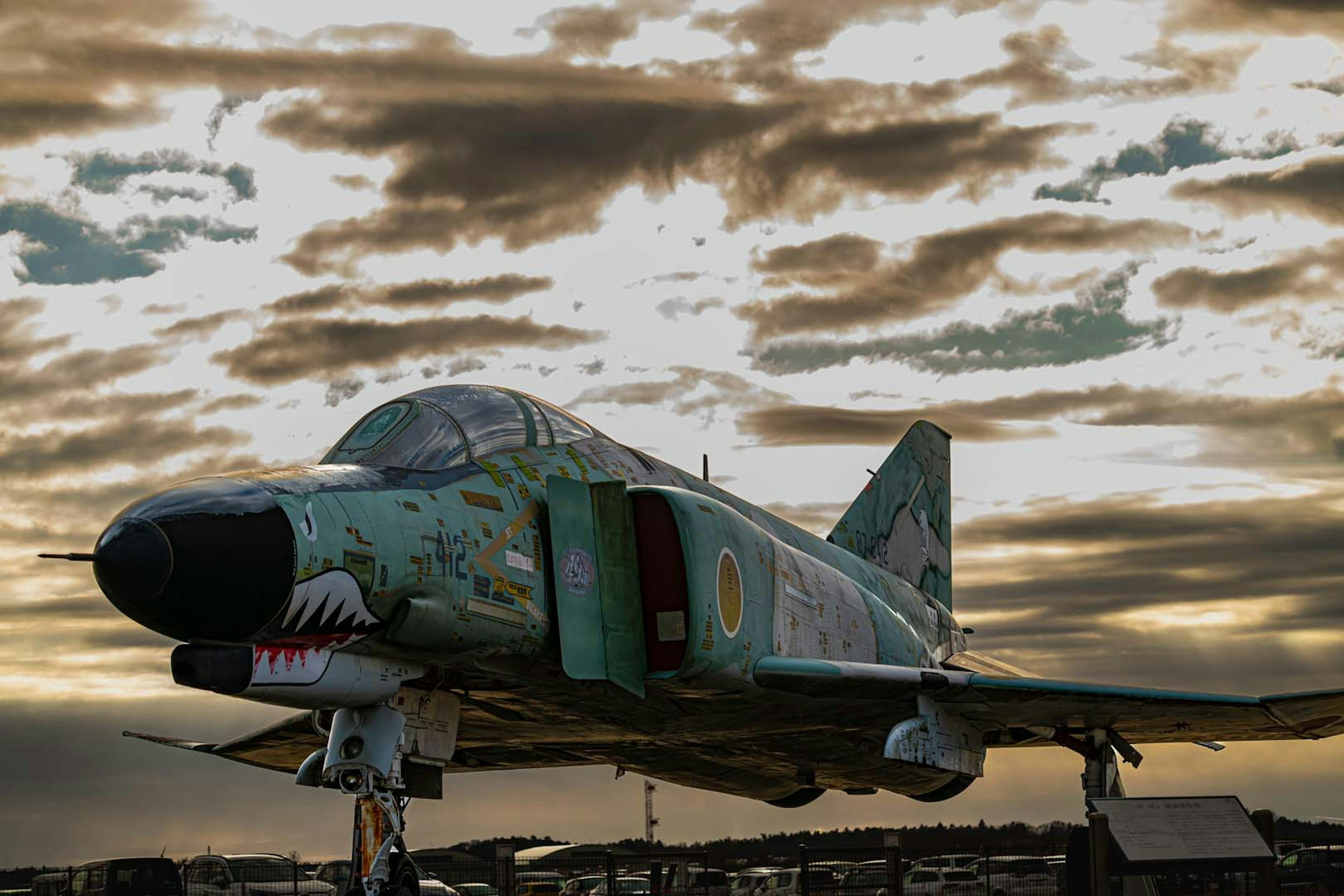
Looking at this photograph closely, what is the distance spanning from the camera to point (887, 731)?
15141mm

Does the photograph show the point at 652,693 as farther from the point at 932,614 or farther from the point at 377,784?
the point at 932,614

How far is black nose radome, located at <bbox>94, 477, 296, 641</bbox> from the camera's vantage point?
8.63 m

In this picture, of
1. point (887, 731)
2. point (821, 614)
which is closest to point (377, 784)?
point (821, 614)

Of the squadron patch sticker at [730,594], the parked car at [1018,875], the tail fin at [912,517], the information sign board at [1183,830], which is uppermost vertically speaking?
the tail fin at [912,517]

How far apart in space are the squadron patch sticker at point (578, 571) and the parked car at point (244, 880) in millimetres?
17380

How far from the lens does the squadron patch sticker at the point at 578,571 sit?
36.8 feet

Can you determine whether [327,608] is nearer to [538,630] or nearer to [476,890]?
[538,630]

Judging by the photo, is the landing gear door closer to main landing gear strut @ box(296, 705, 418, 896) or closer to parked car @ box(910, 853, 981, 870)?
main landing gear strut @ box(296, 705, 418, 896)

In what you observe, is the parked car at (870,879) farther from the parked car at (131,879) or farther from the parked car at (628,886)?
the parked car at (131,879)

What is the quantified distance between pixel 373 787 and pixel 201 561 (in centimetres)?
256

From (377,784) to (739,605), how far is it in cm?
353

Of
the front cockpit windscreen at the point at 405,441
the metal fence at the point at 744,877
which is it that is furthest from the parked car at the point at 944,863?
the front cockpit windscreen at the point at 405,441

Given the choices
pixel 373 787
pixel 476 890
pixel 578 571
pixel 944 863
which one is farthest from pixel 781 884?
pixel 373 787

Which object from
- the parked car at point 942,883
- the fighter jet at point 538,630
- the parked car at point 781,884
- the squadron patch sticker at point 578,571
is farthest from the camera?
the parked car at point 781,884
